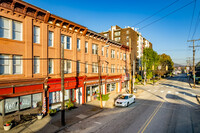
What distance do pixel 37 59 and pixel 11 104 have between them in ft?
17.5

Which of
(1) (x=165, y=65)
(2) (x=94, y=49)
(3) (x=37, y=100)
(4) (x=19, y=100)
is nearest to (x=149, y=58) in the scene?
(2) (x=94, y=49)

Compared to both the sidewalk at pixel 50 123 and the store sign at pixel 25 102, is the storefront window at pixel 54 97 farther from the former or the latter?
the store sign at pixel 25 102

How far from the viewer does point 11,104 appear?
39.9 ft

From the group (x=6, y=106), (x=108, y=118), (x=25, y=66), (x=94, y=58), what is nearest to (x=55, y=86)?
(x=25, y=66)

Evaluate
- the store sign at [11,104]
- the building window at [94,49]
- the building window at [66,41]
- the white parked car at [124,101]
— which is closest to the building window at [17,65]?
the store sign at [11,104]

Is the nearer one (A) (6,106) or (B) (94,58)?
(A) (6,106)

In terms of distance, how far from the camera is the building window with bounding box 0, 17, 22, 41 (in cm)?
1191

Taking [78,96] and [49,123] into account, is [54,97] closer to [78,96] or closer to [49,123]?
[49,123]

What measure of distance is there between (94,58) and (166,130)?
16.1 metres

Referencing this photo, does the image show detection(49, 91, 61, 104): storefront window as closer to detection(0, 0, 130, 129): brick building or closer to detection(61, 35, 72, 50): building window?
detection(0, 0, 130, 129): brick building

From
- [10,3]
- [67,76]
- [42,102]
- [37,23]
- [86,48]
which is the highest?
[10,3]

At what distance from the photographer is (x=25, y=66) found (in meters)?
13.2

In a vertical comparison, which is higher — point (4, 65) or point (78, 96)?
point (4, 65)

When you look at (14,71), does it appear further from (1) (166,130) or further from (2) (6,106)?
(1) (166,130)
